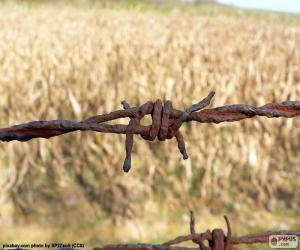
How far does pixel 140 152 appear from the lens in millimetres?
3709

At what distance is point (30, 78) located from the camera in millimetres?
3871

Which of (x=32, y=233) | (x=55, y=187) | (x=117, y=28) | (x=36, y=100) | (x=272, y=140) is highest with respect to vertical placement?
(x=117, y=28)

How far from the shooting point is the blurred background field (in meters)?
3.66

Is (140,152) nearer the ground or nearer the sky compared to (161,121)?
nearer the ground

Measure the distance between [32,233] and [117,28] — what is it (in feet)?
6.35

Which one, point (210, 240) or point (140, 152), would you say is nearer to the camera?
point (210, 240)

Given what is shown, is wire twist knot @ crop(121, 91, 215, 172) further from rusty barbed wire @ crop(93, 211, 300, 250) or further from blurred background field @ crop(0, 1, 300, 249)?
blurred background field @ crop(0, 1, 300, 249)

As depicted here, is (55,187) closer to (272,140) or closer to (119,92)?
(119,92)

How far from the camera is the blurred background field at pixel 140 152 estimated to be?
3.66 meters

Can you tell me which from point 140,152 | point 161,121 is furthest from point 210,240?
point 140,152

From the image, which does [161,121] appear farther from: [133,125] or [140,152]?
[140,152]

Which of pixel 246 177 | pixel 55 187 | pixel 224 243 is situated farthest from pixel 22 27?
pixel 224 243

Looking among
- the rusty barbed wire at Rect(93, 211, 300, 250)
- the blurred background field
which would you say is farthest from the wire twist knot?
the blurred background field

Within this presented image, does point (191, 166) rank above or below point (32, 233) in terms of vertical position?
above
